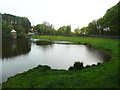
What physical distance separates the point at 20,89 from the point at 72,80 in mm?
3384

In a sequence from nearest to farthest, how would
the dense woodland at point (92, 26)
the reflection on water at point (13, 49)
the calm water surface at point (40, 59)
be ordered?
the calm water surface at point (40, 59)
the reflection on water at point (13, 49)
the dense woodland at point (92, 26)

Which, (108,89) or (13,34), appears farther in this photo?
(13,34)

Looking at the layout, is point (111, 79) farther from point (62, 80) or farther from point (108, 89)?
point (62, 80)

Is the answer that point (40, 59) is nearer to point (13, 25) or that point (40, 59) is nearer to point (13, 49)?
point (13, 49)

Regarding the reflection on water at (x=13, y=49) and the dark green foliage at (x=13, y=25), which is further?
the dark green foliage at (x=13, y=25)

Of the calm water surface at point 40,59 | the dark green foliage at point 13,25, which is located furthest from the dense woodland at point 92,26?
the calm water surface at point 40,59

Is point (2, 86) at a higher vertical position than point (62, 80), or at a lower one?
lower

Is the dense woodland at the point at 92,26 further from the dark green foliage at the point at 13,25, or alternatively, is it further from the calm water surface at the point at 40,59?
the calm water surface at the point at 40,59

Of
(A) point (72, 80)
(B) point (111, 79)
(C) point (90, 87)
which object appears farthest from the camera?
(A) point (72, 80)

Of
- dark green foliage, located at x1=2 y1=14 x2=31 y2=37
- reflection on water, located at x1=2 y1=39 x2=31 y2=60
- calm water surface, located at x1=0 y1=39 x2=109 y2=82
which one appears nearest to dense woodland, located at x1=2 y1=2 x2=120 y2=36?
dark green foliage, located at x1=2 y1=14 x2=31 y2=37

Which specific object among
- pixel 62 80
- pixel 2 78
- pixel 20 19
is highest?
pixel 20 19

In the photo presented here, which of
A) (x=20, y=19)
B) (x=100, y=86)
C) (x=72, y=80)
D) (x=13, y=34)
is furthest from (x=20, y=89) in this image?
(x=20, y=19)

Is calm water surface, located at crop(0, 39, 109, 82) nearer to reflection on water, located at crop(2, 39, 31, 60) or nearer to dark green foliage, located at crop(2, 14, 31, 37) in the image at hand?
reflection on water, located at crop(2, 39, 31, 60)

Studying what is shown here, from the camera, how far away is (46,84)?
8500mm
